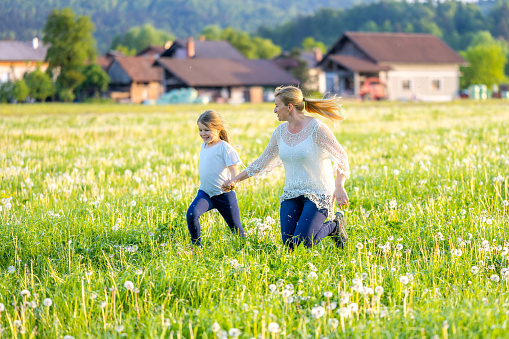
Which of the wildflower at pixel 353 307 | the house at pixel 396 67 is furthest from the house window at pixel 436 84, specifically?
the wildflower at pixel 353 307

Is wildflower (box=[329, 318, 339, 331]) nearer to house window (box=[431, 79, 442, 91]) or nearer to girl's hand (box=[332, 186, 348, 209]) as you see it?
girl's hand (box=[332, 186, 348, 209])

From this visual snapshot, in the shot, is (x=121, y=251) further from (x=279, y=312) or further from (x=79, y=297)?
(x=279, y=312)

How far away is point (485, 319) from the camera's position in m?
3.46

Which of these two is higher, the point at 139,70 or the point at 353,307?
the point at 139,70

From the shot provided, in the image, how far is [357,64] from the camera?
65.0 meters

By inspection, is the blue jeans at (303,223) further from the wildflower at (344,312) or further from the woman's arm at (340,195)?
the wildflower at (344,312)

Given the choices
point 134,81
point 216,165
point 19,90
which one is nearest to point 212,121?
point 216,165

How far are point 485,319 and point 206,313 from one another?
1679 mm

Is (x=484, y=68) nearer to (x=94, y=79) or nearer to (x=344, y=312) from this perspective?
(x=94, y=79)

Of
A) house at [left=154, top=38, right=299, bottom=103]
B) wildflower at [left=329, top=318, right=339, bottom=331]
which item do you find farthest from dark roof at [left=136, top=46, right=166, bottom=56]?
wildflower at [left=329, top=318, right=339, bottom=331]

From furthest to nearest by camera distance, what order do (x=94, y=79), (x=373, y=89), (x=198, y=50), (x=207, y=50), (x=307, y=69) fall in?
(x=207, y=50) → (x=198, y=50) → (x=307, y=69) → (x=94, y=79) → (x=373, y=89)

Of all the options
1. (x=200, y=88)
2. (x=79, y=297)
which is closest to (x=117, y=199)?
(x=79, y=297)

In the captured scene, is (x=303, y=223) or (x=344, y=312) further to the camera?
(x=303, y=223)

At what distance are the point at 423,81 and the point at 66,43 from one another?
138ft
